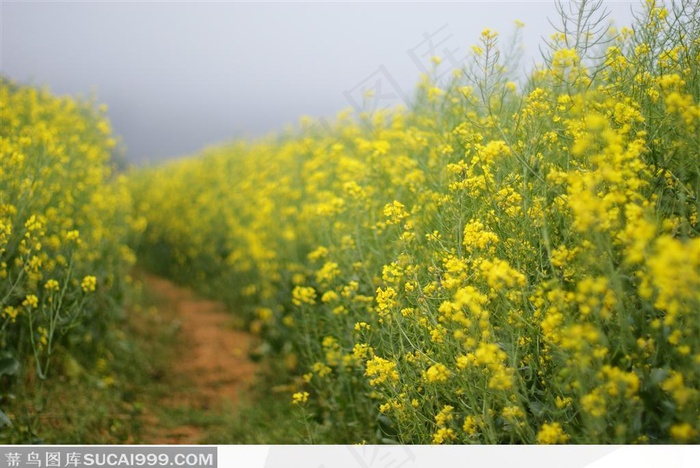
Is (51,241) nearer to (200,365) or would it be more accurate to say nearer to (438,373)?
(200,365)

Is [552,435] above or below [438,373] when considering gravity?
below

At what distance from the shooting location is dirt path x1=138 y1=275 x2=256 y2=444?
3635 millimetres

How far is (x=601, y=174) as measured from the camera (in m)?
1.86

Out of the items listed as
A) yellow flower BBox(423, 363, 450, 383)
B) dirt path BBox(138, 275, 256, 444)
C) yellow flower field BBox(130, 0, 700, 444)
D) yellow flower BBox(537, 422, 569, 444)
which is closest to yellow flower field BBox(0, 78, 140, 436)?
dirt path BBox(138, 275, 256, 444)

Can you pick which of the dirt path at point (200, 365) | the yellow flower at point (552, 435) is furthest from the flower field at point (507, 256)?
the dirt path at point (200, 365)

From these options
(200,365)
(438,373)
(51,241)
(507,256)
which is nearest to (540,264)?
(507,256)

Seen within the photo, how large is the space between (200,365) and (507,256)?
3318mm

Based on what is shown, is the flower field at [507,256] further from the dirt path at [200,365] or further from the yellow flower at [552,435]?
the dirt path at [200,365]

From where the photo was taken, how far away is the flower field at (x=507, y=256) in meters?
1.67

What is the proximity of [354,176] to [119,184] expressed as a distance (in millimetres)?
2735

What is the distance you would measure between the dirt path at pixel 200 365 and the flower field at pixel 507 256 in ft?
1.69

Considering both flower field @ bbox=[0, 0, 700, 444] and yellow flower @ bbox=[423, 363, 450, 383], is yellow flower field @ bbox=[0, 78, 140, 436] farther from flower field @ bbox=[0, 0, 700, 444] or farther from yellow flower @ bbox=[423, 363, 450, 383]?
yellow flower @ bbox=[423, 363, 450, 383]

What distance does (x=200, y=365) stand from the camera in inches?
188

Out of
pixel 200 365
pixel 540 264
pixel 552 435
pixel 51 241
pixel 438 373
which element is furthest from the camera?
pixel 200 365
